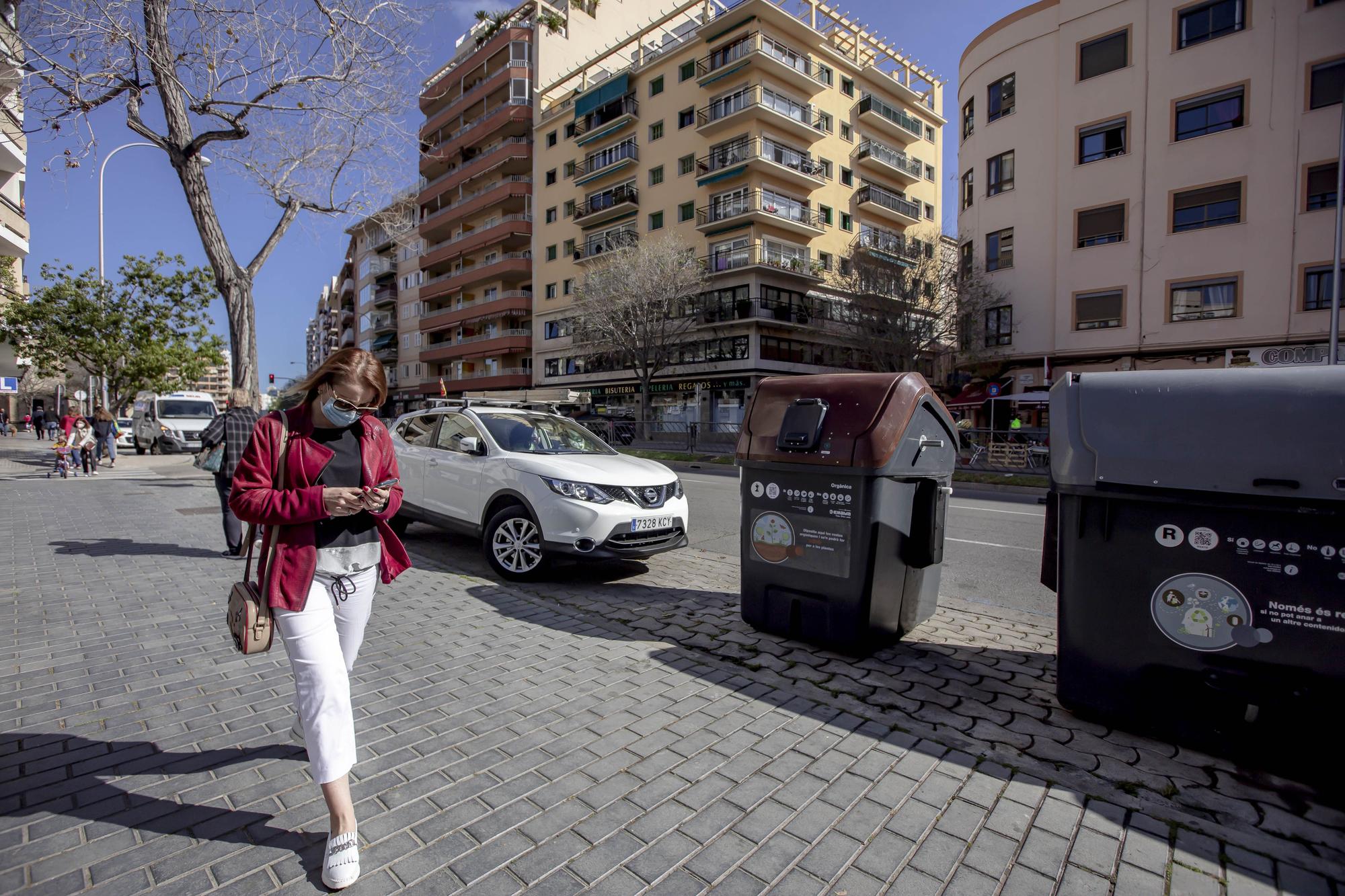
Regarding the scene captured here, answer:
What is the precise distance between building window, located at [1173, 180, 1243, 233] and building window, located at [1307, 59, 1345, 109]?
3053 millimetres

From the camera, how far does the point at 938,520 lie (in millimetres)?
4426

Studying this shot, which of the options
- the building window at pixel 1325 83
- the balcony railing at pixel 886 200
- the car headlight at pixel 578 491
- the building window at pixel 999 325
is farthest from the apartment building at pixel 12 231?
the balcony railing at pixel 886 200

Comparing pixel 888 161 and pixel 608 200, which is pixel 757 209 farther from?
pixel 888 161

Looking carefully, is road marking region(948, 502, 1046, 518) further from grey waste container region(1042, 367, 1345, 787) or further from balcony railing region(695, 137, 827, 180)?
balcony railing region(695, 137, 827, 180)

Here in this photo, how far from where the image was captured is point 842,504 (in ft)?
13.4

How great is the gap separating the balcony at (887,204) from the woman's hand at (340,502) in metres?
44.7

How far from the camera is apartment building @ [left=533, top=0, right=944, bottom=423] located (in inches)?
1464

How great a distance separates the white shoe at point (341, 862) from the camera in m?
2.12

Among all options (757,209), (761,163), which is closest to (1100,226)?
(757,209)

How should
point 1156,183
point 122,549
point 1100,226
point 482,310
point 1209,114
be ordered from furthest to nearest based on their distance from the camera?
point 482,310 < point 1100,226 < point 1156,183 < point 1209,114 < point 122,549

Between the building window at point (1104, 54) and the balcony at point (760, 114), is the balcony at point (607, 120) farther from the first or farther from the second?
the building window at point (1104, 54)

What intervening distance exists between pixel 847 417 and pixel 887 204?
44468 mm

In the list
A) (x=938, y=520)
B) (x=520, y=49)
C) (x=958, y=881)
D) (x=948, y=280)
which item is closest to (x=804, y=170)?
(x=948, y=280)

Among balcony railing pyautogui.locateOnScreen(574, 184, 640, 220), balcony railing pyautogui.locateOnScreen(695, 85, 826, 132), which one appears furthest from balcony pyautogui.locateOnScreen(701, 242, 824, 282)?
balcony railing pyautogui.locateOnScreen(574, 184, 640, 220)
